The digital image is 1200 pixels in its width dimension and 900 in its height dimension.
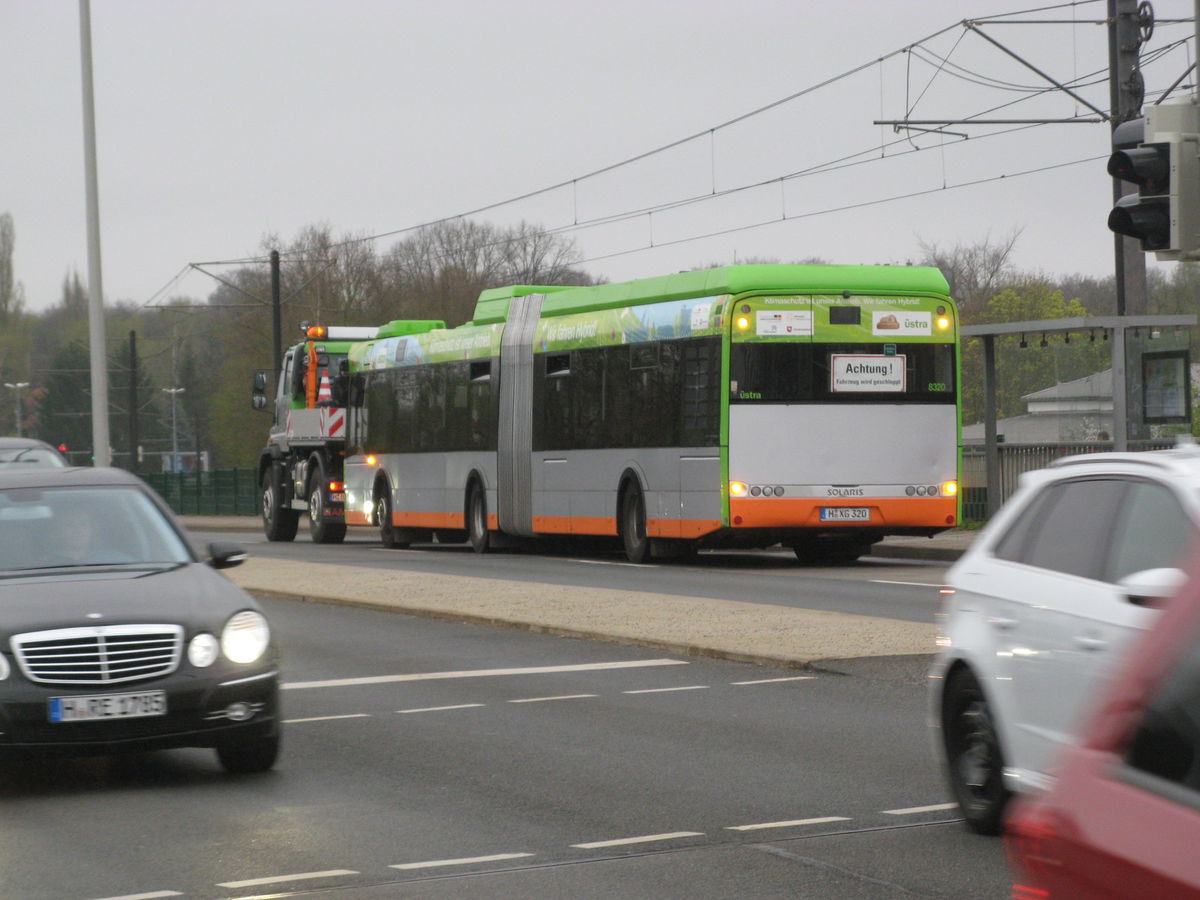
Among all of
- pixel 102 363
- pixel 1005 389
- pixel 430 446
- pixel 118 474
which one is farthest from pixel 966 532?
pixel 118 474

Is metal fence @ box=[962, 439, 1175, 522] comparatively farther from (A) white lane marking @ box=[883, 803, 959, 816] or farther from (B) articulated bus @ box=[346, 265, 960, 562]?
→ (A) white lane marking @ box=[883, 803, 959, 816]

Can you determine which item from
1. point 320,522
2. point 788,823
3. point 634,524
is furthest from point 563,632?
point 320,522

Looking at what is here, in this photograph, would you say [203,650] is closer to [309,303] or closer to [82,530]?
[82,530]

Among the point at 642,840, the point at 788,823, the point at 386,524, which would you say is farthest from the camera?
the point at 386,524

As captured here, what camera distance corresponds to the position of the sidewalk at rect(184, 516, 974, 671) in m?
13.6

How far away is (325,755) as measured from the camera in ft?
31.2

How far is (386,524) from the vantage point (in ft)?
111

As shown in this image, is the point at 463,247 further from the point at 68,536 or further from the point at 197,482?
the point at 68,536

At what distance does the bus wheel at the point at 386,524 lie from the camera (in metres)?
33.7

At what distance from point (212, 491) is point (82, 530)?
2438 inches

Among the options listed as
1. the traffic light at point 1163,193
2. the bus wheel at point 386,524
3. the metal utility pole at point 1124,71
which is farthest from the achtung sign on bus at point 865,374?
the bus wheel at point 386,524

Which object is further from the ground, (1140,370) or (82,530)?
(1140,370)

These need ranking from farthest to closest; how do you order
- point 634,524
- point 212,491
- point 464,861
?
point 212,491 < point 634,524 < point 464,861

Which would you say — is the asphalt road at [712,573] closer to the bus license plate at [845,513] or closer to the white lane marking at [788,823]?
the bus license plate at [845,513]
